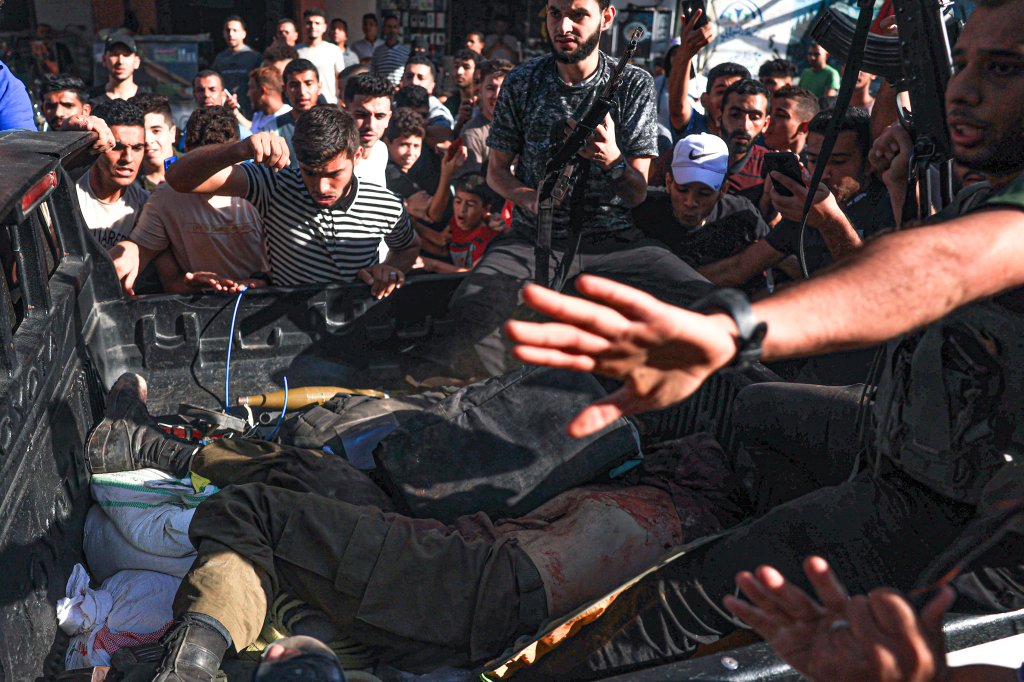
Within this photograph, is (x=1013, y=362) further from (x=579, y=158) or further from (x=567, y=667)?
(x=579, y=158)

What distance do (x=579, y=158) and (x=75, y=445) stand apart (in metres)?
2.17

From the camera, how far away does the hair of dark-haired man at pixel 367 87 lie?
216 inches

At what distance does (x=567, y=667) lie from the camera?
2061 mm

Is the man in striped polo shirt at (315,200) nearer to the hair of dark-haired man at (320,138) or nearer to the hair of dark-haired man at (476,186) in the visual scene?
the hair of dark-haired man at (320,138)

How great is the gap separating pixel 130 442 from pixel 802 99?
174 inches

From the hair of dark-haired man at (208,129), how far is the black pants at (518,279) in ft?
6.17

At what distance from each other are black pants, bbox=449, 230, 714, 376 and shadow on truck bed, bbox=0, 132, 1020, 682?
15cm

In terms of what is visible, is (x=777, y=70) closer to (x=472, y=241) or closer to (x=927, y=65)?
(x=472, y=241)

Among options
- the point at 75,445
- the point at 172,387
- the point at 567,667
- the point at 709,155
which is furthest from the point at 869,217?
the point at 75,445

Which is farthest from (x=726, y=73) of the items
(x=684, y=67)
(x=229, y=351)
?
(x=229, y=351)

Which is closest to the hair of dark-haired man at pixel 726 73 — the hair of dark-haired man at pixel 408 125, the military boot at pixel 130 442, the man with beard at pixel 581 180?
the hair of dark-haired man at pixel 408 125

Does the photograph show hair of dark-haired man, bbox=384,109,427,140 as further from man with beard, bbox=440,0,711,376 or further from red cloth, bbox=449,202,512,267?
man with beard, bbox=440,0,711,376

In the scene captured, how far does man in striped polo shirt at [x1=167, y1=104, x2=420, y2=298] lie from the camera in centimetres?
377

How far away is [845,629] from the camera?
133cm
